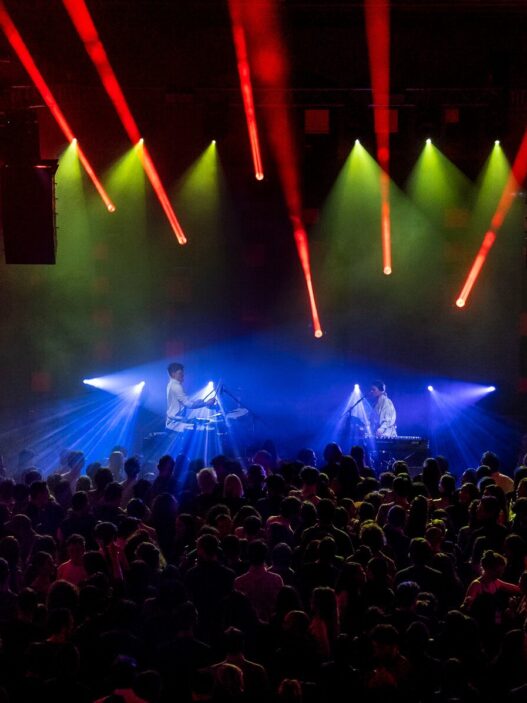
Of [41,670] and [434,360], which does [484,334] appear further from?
[41,670]

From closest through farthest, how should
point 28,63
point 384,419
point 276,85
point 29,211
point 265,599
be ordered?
point 265,599
point 29,211
point 384,419
point 28,63
point 276,85

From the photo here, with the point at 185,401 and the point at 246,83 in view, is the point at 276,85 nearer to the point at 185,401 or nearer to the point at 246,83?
the point at 246,83

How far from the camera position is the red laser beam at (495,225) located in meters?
13.4

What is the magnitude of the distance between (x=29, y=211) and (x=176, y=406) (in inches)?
127

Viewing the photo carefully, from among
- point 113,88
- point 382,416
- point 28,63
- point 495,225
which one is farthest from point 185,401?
point 495,225

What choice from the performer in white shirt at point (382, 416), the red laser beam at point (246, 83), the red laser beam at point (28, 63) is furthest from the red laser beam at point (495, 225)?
the red laser beam at point (28, 63)

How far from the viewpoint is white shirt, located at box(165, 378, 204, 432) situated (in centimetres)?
1175

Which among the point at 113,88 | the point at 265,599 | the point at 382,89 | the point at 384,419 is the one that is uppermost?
the point at 113,88

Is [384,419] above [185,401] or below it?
below

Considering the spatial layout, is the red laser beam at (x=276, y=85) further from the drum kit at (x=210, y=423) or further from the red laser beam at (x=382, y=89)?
the drum kit at (x=210, y=423)

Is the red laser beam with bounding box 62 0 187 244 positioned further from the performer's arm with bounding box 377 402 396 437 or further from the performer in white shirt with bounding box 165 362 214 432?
the performer's arm with bounding box 377 402 396 437

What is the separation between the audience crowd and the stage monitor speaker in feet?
13.8

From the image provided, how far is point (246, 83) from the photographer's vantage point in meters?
12.5

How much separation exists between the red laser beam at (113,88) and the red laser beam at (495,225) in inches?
169
